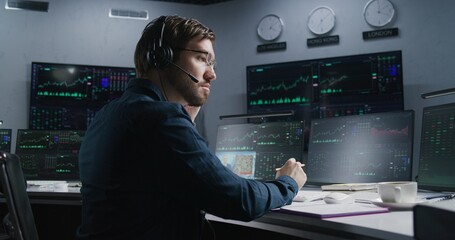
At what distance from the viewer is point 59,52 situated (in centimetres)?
435

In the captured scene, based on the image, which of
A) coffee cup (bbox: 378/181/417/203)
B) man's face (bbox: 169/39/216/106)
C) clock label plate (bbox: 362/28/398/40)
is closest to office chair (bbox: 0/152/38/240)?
man's face (bbox: 169/39/216/106)

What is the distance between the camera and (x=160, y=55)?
56.4 inches

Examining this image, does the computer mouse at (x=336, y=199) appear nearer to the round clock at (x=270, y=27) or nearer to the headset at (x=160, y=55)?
the headset at (x=160, y=55)

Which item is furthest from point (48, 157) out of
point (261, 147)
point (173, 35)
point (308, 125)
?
point (173, 35)

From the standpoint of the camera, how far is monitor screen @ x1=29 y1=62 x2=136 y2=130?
4156 mm

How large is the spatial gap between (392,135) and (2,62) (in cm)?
346

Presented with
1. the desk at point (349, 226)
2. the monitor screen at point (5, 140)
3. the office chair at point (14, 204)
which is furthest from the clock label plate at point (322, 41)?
the office chair at point (14, 204)

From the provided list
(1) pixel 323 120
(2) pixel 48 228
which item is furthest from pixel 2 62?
(1) pixel 323 120

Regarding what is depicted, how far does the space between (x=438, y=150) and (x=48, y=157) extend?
2304mm

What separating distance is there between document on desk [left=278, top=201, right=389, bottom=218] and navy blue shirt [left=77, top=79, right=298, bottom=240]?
0.57ft

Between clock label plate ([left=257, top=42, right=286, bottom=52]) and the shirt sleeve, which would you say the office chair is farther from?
clock label plate ([left=257, top=42, right=286, bottom=52])

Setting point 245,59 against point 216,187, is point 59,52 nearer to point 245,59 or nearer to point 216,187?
point 245,59

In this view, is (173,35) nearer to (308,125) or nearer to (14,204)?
(14,204)

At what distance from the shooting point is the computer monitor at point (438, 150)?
182cm
